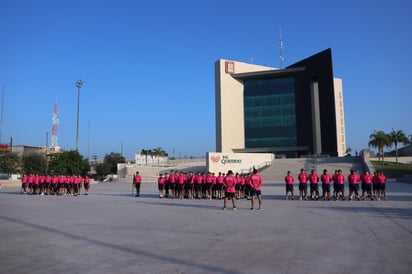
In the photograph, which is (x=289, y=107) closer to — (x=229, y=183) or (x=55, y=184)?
(x=55, y=184)

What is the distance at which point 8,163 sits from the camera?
195 feet

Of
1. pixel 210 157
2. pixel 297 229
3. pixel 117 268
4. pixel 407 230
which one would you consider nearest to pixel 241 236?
pixel 297 229

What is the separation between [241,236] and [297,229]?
1.81 metres

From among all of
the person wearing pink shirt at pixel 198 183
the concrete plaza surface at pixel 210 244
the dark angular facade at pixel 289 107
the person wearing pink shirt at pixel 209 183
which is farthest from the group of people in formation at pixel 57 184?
the dark angular facade at pixel 289 107

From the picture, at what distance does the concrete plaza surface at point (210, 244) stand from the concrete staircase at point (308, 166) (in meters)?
35.3

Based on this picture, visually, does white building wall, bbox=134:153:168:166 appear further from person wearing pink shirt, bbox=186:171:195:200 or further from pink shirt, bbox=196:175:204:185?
pink shirt, bbox=196:175:204:185

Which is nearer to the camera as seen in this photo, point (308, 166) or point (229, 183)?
point (229, 183)

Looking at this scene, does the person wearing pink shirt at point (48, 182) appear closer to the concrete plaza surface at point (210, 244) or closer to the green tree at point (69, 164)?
the concrete plaza surface at point (210, 244)

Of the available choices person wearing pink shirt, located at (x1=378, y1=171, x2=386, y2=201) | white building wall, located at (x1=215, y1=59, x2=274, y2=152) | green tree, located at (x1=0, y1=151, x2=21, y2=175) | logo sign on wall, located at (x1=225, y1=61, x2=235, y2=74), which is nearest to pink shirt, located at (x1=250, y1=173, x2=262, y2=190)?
person wearing pink shirt, located at (x1=378, y1=171, x2=386, y2=201)

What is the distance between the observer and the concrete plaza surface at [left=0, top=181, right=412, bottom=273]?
5918 mm

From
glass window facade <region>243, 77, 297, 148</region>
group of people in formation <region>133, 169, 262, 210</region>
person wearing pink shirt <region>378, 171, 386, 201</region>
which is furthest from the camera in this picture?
glass window facade <region>243, 77, 297, 148</region>

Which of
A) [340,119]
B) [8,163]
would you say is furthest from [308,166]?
[8,163]

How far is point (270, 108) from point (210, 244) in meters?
76.5

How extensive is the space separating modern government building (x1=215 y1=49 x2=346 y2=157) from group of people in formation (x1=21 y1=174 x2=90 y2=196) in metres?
53.8
